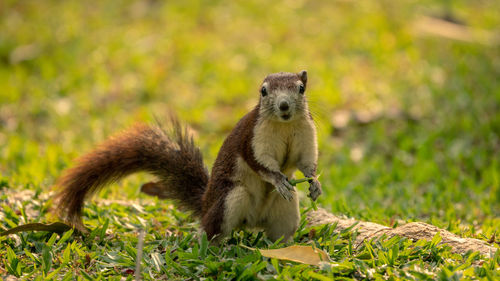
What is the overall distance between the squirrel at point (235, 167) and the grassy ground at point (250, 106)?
0.21m

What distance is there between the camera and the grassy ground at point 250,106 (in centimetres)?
326

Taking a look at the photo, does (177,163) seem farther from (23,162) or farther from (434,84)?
(434,84)

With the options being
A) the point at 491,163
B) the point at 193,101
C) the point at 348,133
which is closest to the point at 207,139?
the point at 193,101

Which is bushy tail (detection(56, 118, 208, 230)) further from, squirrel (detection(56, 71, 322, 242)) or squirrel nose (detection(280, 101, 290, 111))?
squirrel nose (detection(280, 101, 290, 111))

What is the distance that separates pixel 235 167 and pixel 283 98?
53 centimetres

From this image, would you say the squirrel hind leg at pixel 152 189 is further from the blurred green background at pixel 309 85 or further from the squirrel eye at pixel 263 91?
the squirrel eye at pixel 263 91

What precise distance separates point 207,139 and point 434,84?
3.08 meters

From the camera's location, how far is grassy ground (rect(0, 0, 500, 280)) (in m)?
3.26

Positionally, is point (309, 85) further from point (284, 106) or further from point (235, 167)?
point (284, 106)

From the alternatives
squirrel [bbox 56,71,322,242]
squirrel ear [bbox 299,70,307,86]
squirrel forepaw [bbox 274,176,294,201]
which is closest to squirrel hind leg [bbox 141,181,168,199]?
squirrel [bbox 56,71,322,242]

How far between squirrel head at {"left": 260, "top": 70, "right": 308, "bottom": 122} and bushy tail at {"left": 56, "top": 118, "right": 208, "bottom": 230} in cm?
79

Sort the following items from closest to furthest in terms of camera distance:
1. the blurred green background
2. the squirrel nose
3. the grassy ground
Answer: the squirrel nose → the grassy ground → the blurred green background

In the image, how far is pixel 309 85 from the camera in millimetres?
7406

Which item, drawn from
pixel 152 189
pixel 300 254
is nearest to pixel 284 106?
pixel 300 254
